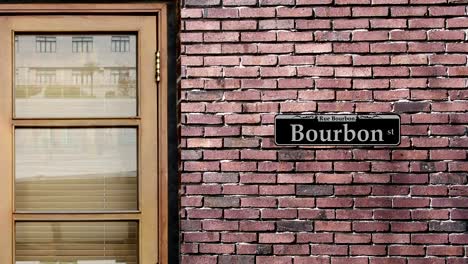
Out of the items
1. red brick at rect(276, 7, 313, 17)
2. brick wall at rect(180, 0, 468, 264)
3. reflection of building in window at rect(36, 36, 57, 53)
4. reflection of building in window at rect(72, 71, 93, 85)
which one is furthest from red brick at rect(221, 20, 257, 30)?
reflection of building in window at rect(36, 36, 57, 53)

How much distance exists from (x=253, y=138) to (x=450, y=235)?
4.33 feet

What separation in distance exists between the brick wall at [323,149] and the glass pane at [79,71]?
1.46 ft

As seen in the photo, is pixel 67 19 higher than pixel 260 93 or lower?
higher

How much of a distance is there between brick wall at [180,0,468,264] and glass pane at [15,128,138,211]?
1.50 feet

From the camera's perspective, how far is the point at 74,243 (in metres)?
4.32

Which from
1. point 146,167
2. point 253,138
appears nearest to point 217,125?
point 253,138

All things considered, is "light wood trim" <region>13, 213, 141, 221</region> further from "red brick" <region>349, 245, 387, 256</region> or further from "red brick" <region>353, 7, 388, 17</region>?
"red brick" <region>353, 7, 388, 17</region>

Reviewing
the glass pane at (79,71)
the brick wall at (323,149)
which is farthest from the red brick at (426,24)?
the glass pane at (79,71)

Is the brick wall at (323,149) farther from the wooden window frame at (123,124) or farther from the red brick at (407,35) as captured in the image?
the wooden window frame at (123,124)

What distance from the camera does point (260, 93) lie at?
4.14 m

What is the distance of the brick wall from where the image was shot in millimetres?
4113

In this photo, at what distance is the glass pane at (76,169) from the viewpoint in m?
4.32

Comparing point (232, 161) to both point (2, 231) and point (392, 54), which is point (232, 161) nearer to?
point (392, 54)

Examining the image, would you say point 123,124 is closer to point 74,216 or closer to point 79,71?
point 79,71
